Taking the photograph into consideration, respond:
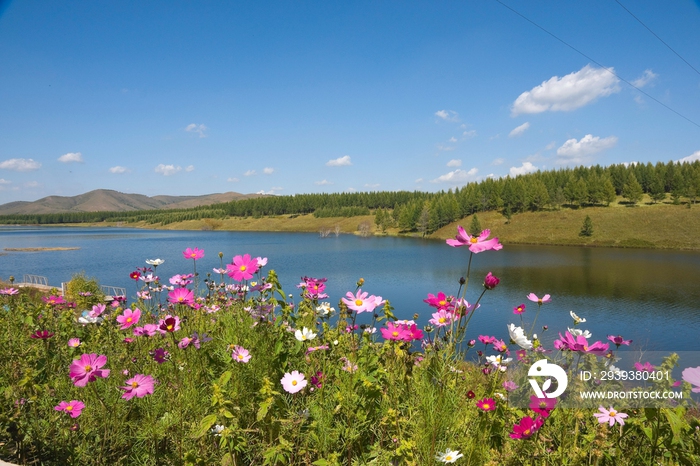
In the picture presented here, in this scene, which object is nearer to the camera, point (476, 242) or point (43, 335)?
point (476, 242)

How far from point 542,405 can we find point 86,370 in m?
1.78

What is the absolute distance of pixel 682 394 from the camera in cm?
161

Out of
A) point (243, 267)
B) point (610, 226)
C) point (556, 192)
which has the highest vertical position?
point (556, 192)

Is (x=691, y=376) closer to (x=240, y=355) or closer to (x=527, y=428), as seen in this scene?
(x=527, y=428)

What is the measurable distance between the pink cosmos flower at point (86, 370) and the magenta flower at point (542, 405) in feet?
5.30

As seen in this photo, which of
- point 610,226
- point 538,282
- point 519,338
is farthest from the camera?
point 610,226

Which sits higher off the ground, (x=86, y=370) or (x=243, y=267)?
(x=243, y=267)

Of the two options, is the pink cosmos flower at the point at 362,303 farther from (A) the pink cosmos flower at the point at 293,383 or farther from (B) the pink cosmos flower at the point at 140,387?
(B) the pink cosmos flower at the point at 140,387

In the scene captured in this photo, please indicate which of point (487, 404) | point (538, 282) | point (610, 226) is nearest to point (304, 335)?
point (487, 404)

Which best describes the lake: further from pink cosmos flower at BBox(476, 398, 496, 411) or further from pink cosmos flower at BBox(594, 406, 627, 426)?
pink cosmos flower at BBox(476, 398, 496, 411)

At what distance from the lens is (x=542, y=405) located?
135 centimetres

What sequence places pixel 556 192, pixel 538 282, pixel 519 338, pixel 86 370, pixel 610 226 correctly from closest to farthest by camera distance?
pixel 519 338 < pixel 86 370 < pixel 538 282 < pixel 610 226 < pixel 556 192

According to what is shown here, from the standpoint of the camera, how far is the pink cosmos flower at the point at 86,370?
5.04 ft

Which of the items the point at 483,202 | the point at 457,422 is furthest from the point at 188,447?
the point at 483,202
